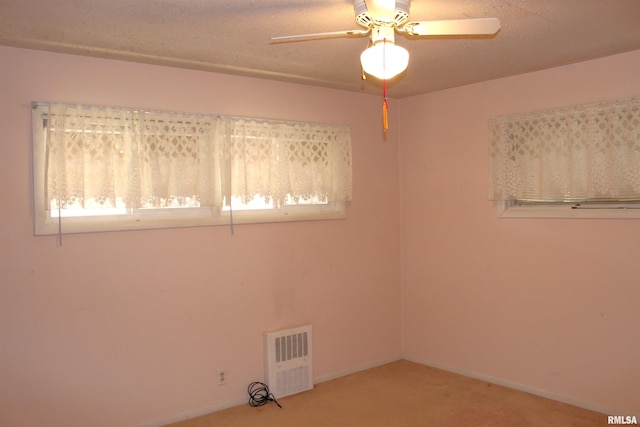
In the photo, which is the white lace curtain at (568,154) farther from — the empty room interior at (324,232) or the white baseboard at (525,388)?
the white baseboard at (525,388)

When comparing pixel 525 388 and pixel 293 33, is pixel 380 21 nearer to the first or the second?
pixel 293 33

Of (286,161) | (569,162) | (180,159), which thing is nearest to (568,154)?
(569,162)

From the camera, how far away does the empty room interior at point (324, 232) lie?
2936 millimetres

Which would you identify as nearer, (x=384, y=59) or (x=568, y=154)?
(x=384, y=59)

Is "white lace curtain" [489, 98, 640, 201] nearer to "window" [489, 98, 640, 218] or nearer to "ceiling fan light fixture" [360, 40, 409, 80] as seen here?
"window" [489, 98, 640, 218]

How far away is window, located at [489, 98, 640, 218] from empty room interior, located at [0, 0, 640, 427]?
33 mm

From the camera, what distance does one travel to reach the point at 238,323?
3873mm

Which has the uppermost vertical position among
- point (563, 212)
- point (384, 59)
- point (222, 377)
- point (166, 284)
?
point (384, 59)

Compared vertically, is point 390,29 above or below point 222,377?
above

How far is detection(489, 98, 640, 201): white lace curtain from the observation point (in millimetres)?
3387

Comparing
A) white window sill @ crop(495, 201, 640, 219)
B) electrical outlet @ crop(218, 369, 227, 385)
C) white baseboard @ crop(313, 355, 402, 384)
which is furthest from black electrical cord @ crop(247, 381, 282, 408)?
white window sill @ crop(495, 201, 640, 219)

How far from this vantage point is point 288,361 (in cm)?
403

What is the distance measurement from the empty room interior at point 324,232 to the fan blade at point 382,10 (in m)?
0.02

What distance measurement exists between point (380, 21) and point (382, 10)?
139mm
